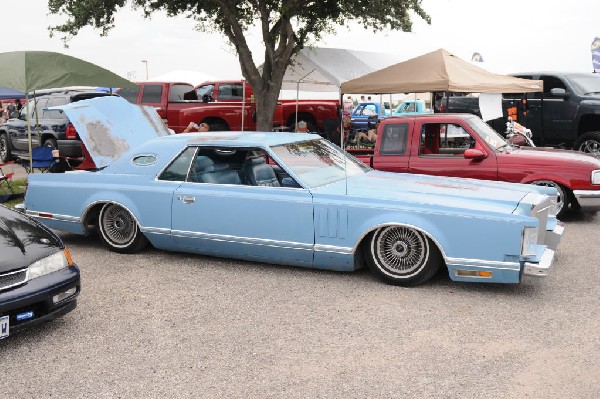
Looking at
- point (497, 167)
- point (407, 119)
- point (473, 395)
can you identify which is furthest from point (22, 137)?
point (473, 395)

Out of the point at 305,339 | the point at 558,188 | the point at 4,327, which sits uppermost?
the point at 558,188

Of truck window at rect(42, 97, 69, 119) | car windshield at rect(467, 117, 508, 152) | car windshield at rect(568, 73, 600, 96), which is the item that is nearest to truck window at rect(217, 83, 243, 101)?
truck window at rect(42, 97, 69, 119)

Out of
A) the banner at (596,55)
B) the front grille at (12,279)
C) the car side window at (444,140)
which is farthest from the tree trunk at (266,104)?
the banner at (596,55)

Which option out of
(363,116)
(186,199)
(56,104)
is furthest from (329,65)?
(186,199)

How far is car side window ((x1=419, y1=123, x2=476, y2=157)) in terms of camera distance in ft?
27.3

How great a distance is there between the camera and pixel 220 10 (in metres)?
16.8

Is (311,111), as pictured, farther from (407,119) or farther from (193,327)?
(193,327)

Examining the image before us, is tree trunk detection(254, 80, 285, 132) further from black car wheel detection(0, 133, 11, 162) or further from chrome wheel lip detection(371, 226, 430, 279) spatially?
chrome wheel lip detection(371, 226, 430, 279)

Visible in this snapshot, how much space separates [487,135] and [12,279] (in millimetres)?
6207

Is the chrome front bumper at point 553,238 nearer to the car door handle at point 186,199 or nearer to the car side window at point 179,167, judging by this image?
the car door handle at point 186,199

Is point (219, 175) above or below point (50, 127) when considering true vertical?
below

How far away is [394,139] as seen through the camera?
27.6 feet

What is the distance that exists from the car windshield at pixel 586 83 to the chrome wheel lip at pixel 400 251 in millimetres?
9738

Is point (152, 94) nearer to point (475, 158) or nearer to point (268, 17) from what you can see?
point (268, 17)
